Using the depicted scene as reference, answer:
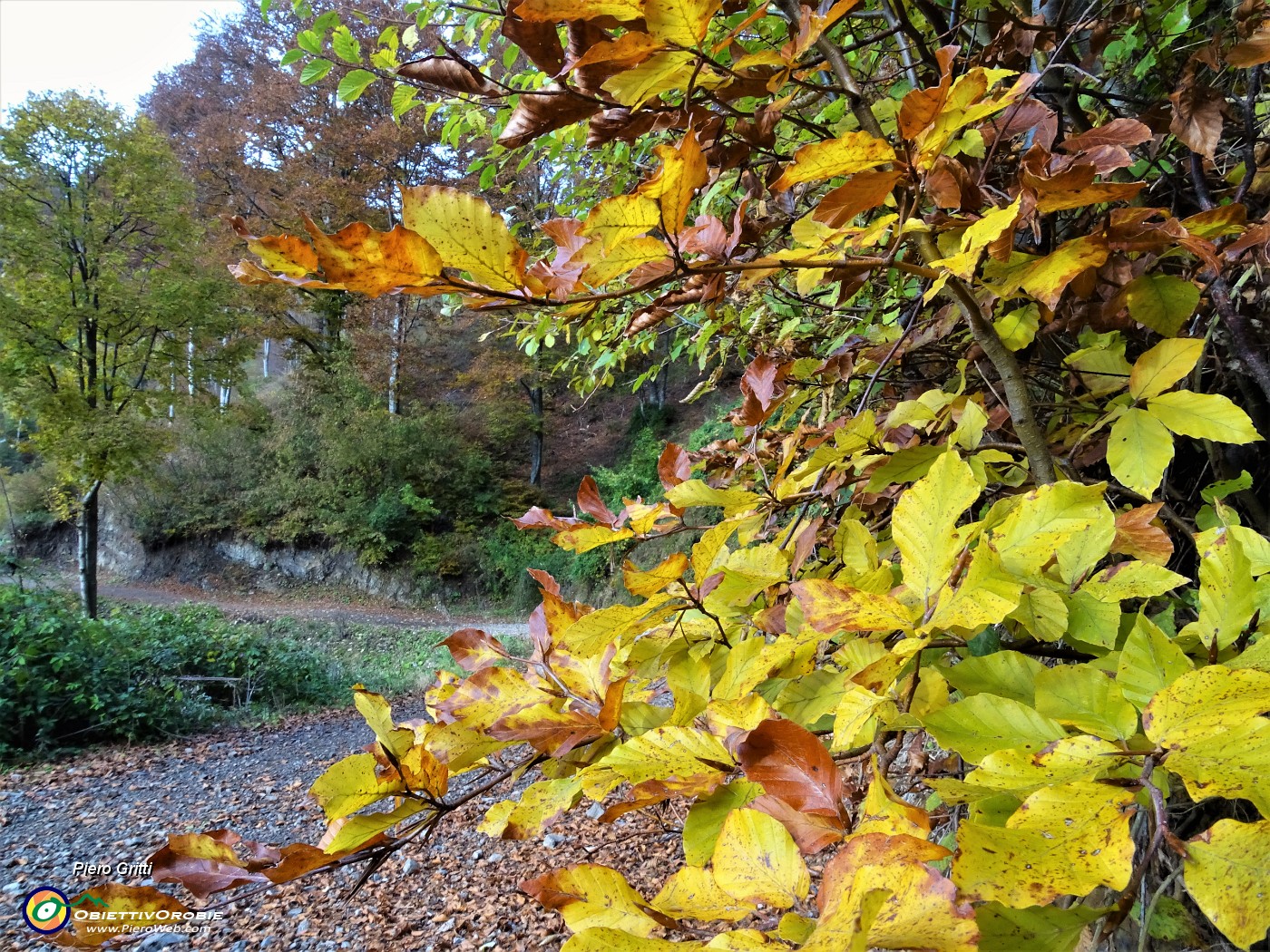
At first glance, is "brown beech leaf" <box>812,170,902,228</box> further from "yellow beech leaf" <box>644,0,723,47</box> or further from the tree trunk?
the tree trunk

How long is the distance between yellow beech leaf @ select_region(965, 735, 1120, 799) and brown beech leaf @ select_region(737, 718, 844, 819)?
0.25 feet

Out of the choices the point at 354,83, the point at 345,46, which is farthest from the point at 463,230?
the point at 354,83

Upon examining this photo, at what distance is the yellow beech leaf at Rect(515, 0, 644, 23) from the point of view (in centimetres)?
41

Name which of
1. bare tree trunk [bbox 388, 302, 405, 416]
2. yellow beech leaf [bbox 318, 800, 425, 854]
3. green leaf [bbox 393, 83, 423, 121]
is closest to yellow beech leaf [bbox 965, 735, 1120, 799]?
yellow beech leaf [bbox 318, 800, 425, 854]

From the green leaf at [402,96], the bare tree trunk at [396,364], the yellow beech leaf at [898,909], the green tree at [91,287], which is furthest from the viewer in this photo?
the bare tree trunk at [396,364]

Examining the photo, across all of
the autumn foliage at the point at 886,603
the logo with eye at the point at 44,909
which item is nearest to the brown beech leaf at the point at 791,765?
the autumn foliage at the point at 886,603

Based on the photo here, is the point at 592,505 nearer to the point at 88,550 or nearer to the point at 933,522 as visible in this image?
the point at 933,522

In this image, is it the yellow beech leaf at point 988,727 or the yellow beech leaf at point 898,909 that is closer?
the yellow beech leaf at point 898,909

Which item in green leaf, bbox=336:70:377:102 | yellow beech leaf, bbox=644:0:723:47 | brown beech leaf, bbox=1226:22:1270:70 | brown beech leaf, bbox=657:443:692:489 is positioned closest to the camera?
yellow beech leaf, bbox=644:0:723:47

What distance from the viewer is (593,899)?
0.36 meters

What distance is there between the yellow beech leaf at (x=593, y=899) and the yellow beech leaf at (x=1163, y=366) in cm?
59

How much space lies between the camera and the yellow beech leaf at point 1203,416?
52cm

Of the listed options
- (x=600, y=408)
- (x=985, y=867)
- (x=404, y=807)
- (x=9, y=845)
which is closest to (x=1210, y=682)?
(x=985, y=867)

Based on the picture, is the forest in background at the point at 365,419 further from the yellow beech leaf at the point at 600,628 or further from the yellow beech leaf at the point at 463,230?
the yellow beech leaf at the point at 463,230
